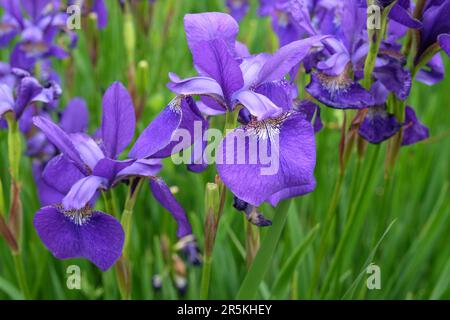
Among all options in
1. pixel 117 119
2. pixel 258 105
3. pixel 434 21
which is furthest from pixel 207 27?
pixel 434 21

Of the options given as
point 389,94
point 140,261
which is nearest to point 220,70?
point 389,94

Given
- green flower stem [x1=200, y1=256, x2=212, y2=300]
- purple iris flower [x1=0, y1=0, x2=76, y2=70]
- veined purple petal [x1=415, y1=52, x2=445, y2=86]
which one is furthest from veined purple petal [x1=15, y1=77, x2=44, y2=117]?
veined purple petal [x1=415, y1=52, x2=445, y2=86]

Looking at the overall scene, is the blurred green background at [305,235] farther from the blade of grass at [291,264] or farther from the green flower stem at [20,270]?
the green flower stem at [20,270]

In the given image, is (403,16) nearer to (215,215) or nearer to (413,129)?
(413,129)

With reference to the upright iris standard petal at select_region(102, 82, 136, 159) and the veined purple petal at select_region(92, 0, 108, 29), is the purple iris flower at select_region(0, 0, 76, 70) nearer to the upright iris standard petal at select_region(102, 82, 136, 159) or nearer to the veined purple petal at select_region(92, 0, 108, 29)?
the veined purple petal at select_region(92, 0, 108, 29)

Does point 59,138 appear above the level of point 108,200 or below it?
above

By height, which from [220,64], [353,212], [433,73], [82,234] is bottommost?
[353,212]

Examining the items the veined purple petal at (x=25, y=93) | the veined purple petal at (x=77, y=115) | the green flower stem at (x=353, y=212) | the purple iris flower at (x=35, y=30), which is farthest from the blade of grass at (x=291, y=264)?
the purple iris flower at (x=35, y=30)
